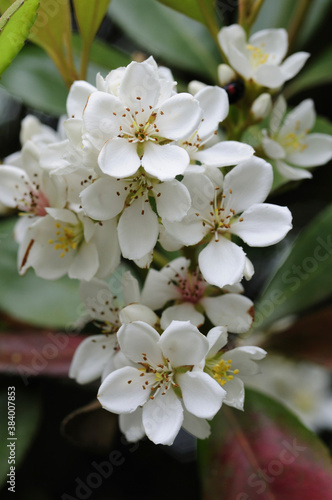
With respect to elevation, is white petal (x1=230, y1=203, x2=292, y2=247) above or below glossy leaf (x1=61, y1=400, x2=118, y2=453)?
above

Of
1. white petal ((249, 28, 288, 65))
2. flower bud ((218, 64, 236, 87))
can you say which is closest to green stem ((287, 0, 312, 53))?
white petal ((249, 28, 288, 65))

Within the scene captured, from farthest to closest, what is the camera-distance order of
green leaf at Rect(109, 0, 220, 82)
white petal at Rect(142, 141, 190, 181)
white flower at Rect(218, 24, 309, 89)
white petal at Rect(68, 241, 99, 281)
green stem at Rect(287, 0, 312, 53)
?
green leaf at Rect(109, 0, 220, 82) < green stem at Rect(287, 0, 312, 53) < white flower at Rect(218, 24, 309, 89) < white petal at Rect(68, 241, 99, 281) < white petal at Rect(142, 141, 190, 181)

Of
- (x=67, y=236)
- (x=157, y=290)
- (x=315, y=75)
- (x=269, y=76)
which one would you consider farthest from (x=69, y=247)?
(x=315, y=75)

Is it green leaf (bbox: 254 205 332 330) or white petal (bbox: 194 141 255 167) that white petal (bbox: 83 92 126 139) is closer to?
white petal (bbox: 194 141 255 167)

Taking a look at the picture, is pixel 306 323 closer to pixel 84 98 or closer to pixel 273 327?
pixel 273 327

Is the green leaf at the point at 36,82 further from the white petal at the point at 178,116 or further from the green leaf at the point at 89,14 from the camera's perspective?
the white petal at the point at 178,116

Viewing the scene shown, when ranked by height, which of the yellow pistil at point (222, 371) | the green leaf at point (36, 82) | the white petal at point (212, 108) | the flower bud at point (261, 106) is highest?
the white petal at point (212, 108)

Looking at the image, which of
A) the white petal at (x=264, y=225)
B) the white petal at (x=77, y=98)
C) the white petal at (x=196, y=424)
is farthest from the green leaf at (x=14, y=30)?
the white petal at (x=196, y=424)

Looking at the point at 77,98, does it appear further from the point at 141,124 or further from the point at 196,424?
the point at 196,424
